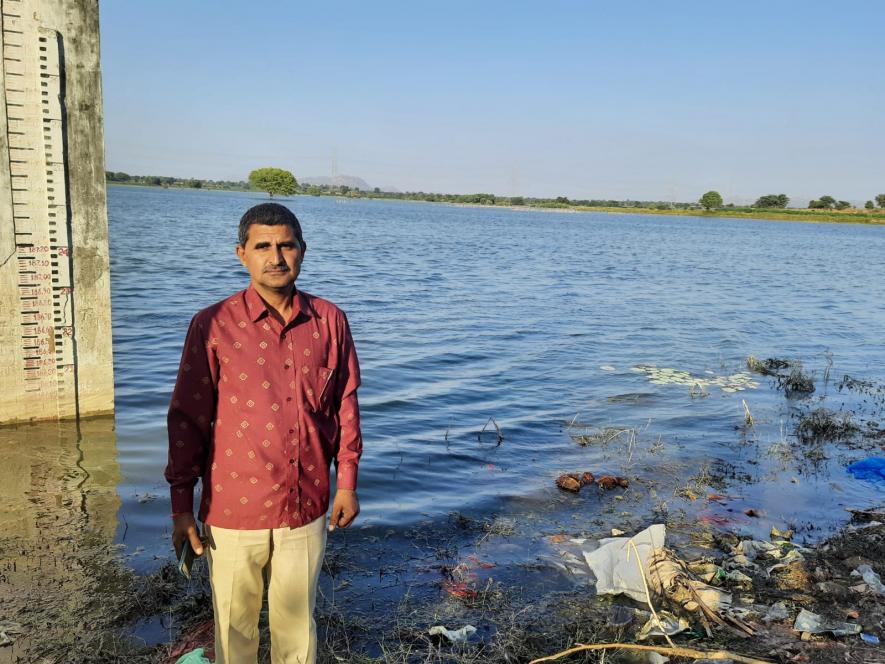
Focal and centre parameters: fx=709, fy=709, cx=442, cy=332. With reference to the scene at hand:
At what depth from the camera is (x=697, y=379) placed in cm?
1303

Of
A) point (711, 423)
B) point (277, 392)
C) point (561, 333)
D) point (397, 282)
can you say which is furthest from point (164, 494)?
point (397, 282)

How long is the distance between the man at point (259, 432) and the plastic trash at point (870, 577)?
4.10 m

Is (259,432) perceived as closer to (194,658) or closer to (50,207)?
(194,658)

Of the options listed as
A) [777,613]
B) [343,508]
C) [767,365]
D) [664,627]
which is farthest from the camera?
[767,365]

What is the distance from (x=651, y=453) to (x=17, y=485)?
6.90m

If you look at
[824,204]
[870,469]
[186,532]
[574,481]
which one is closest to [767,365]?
[870,469]

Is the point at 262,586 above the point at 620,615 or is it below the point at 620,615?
above

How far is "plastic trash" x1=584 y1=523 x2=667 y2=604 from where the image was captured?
5.09 m

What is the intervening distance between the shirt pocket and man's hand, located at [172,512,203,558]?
709 mm

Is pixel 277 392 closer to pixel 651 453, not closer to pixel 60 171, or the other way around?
pixel 60 171

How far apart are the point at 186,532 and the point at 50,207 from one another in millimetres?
5348

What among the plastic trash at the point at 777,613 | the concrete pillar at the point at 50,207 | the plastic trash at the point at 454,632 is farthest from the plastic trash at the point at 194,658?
the concrete pillar at the point at 50,207

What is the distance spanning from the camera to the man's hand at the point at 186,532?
3049 millimetres

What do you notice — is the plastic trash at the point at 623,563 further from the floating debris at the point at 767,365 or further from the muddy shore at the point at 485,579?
the floating debris at the point at 767,365
